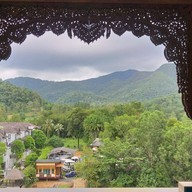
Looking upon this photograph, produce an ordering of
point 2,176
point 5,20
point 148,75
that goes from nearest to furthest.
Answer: point 5,20 < point 2,176 < point 148,75

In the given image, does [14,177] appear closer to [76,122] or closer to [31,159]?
[31,159]

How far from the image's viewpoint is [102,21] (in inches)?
83.0

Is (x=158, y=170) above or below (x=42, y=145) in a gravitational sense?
below

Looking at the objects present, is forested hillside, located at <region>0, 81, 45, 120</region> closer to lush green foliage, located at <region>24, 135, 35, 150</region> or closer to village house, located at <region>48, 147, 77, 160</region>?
Result: lush green foliage, located at <region>24, 135, 35, 150</region>

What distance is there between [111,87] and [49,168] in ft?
2.24

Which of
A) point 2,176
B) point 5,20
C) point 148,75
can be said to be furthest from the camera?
point 148,75

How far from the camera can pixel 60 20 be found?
83.1 inches

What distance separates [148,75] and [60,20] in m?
0.71

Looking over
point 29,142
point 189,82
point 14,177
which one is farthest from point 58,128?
point 189,82

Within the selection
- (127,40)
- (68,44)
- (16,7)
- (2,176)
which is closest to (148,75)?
(127,40)

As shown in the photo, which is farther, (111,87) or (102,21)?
(111,87)

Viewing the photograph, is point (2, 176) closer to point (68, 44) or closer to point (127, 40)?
point (68, 44)

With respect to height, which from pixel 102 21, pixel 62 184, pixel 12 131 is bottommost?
pixel 62 184

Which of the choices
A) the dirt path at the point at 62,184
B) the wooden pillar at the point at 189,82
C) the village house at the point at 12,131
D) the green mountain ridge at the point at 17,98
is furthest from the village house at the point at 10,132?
the wooden pillar at the point at 189,82
